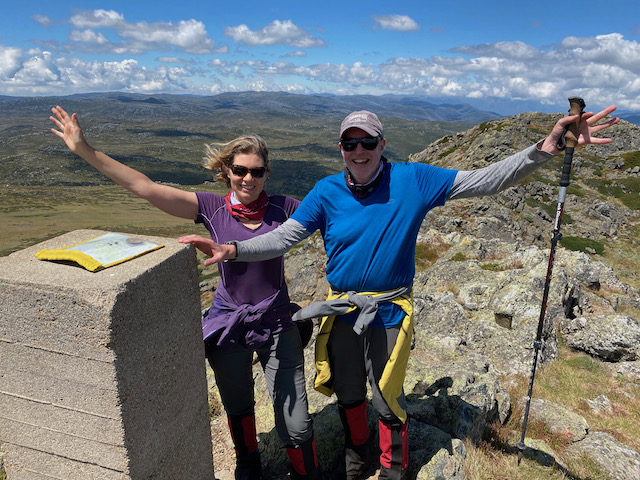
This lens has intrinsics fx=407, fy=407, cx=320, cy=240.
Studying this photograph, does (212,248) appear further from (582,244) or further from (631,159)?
(631,159)

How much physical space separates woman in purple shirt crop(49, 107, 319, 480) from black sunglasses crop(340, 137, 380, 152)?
2.96 ft

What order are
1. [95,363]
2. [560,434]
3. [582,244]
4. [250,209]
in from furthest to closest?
1. [582,244]
2. [560,434]
3. [250,209]
4. [95,363]

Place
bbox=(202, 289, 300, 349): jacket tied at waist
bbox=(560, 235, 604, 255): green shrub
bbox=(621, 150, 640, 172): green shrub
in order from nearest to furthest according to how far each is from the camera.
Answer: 1. bbox=(202, 289, 300, 349): jacket tied at waist
2. bbox=(560, 235, 604, 255): green shrub
3. bbox=(621, 150, 640, 172): green shrub

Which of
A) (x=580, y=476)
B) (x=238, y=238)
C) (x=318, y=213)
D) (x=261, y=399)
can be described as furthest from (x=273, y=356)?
(x=580, y=476)

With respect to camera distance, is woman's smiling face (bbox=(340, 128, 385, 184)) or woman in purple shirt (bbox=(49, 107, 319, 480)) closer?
woman's smiling face (bbox=(340, 128, 385, 184))

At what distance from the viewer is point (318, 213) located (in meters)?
4.11

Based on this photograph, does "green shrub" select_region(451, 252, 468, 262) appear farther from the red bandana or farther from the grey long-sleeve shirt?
the red bandana

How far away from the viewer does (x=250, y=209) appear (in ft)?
14.1

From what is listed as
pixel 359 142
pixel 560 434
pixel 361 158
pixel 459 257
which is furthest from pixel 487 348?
pixel 359 142


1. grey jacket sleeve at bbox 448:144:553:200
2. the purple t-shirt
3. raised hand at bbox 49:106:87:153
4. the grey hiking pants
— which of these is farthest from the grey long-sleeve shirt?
raised hand at bbox 49:106:87:153

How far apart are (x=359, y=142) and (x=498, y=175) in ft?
4.56

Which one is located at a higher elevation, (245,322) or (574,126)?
(574,126)

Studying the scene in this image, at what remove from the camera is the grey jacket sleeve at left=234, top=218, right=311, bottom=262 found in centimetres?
386

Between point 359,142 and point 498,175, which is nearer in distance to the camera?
point 359,142
